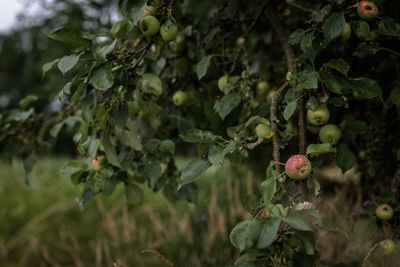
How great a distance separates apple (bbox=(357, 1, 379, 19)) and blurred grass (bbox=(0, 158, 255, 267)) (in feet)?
5.88

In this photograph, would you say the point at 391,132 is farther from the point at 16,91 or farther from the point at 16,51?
the point at 16,91

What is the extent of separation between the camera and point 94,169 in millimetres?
1320

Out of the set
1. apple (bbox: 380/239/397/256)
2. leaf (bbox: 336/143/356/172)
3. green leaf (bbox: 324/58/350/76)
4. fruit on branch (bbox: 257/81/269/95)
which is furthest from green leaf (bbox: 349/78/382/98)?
fruit on branch (bbox: 257/81/269/95)

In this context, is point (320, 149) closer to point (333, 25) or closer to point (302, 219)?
point (302, 219)

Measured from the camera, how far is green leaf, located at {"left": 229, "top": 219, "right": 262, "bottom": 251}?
88 centimetres

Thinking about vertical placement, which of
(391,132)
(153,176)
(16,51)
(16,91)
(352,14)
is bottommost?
(16,91)

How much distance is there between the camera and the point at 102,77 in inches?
41.8

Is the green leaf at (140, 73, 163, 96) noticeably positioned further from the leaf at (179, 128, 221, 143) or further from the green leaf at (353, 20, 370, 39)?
the green leaf at (353, 20, 370, 39)

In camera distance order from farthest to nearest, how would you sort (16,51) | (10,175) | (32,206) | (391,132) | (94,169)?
1. (16,51)
2. (10,175)
3. (32,206)
4. (391,132)
5. (94,169)

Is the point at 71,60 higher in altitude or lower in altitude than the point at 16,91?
higher

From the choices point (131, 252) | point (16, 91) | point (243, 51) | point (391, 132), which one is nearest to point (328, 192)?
point (131, 252)

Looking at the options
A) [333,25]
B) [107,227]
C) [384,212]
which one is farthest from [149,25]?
[107,227]

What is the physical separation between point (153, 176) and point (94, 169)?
0.15 metres

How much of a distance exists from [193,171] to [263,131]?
0.56 feet
